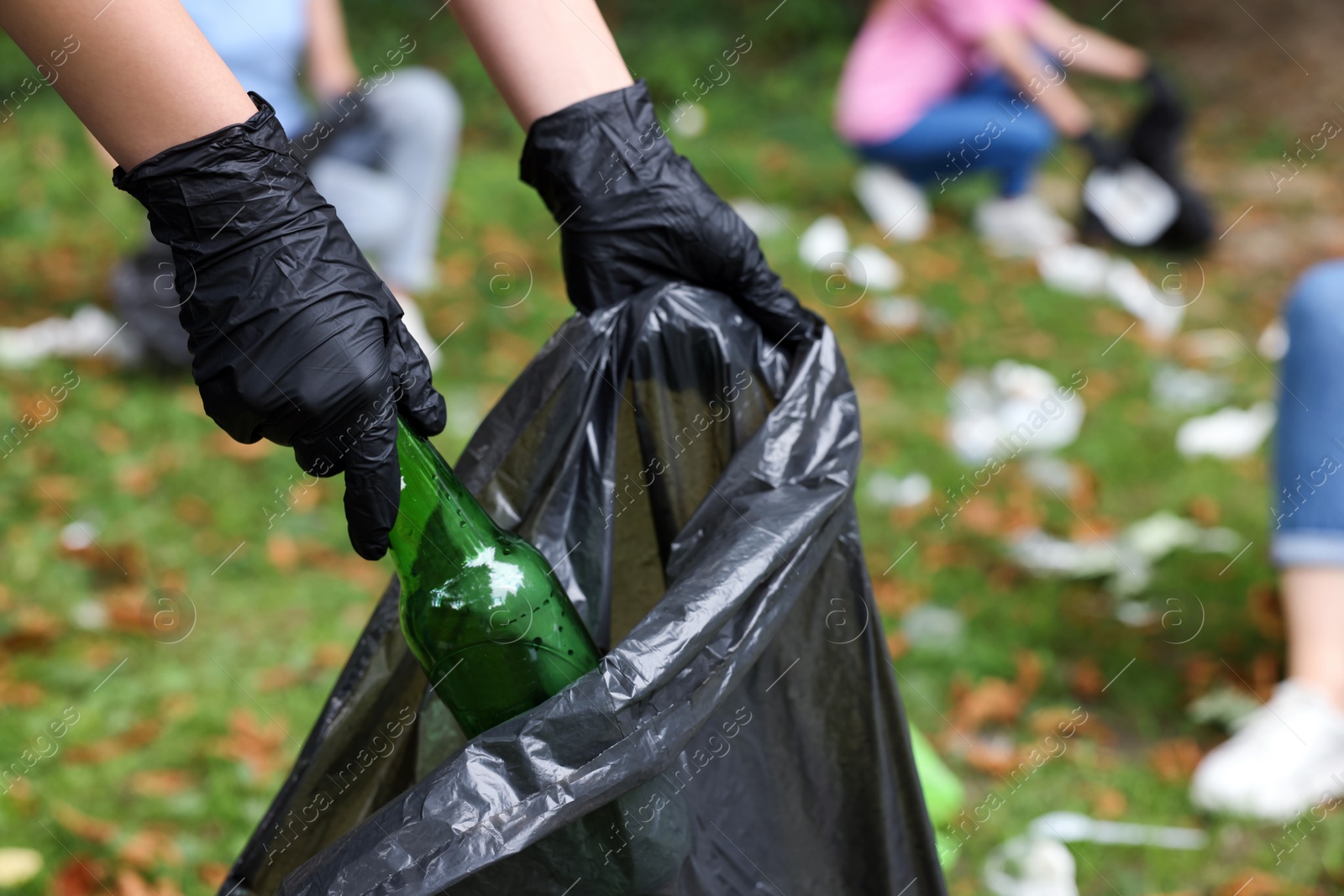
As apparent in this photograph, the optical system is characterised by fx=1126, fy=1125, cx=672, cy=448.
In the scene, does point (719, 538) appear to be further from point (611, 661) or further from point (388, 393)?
point (388, 393)

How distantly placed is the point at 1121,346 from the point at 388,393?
15.1 feet

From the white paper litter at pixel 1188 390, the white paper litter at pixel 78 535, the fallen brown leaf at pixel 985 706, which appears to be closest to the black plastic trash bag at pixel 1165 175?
the white paper litter at pixel 1188 390

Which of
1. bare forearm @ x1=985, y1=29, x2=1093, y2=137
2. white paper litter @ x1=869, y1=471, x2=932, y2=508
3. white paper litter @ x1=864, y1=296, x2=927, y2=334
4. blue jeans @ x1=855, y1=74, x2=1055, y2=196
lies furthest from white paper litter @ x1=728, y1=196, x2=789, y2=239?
white paper litter @ x1=869, y1=471, x2=932, y2=508

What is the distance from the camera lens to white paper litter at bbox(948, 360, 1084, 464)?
3951 mm

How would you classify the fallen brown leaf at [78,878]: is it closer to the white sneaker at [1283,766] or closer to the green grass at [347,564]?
the green grass at [347,564]

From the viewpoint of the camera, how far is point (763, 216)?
19.6ft

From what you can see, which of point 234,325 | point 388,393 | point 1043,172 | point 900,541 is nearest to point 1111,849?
point 900,541

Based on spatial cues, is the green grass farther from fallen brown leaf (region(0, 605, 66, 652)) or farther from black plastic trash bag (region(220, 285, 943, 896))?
black plastic trash bag (region(220, 285, 943, 896))

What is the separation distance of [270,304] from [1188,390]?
4443 mm

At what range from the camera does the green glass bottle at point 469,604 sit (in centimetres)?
116

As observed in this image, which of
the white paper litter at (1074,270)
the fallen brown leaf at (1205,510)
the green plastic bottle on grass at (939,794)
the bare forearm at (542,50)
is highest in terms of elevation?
the bare forearm at (542,50)

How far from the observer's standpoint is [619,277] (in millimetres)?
1404

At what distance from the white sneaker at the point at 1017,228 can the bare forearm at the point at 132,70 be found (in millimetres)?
5554

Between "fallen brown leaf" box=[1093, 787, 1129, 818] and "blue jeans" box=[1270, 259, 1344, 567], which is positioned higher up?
"blue jeans" box=[1270, 259, 1344, 567]
